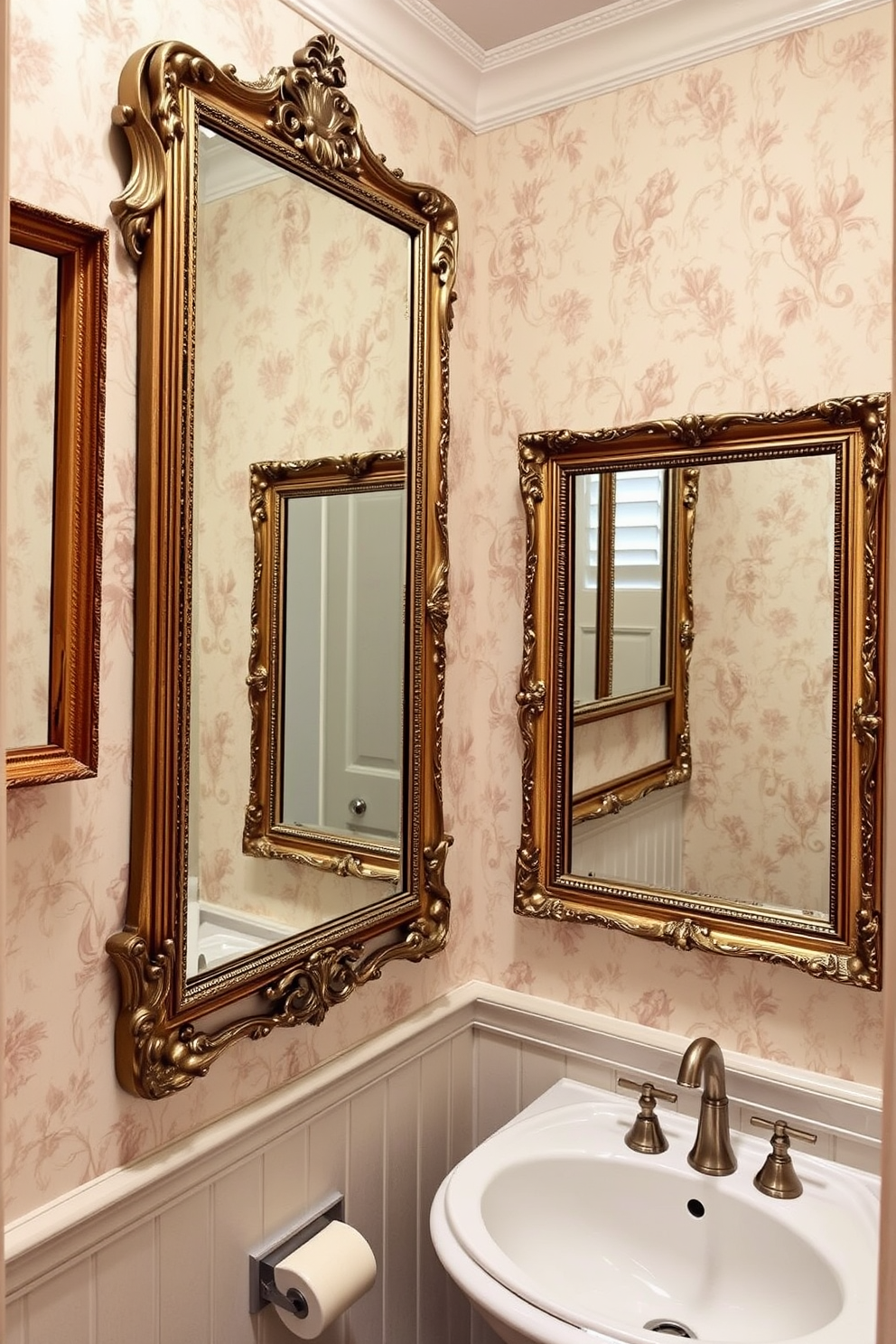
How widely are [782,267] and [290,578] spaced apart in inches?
34.3

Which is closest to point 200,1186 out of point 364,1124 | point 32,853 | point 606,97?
point 364,1124

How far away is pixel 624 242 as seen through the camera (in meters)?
1.62

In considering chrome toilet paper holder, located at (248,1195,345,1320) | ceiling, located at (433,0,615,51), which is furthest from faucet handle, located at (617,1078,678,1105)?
ceiling, located at (433,0,615,51)

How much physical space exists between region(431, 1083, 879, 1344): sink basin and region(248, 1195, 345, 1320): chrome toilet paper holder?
0.69 ft

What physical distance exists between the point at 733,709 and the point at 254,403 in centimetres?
85

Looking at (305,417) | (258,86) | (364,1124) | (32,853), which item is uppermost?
(258,86)

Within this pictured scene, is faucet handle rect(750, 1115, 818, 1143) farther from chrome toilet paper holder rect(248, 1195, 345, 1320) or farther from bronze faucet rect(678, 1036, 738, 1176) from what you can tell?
chrome toilet paper holder rect(248, 1195, 345, 1320)

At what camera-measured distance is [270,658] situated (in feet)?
4.50

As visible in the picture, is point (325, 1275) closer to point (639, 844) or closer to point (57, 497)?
point (639, 844)

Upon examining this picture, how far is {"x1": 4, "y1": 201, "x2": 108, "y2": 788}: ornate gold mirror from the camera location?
3.36ft

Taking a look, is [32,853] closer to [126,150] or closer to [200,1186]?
[200,1186]

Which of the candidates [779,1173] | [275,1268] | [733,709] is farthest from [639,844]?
[275,1268]

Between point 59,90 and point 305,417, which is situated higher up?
point 59,90

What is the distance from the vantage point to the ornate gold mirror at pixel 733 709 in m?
1.41
